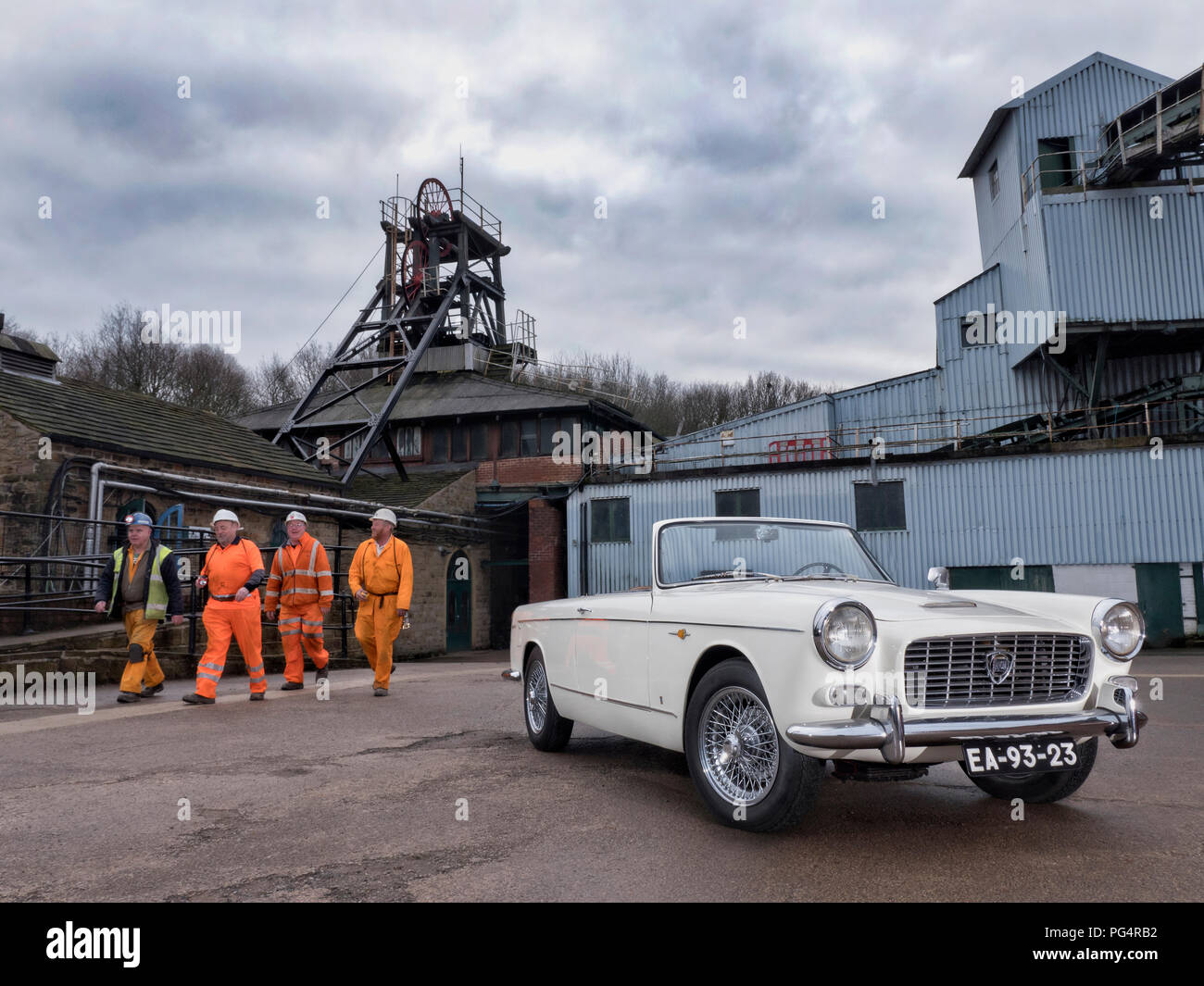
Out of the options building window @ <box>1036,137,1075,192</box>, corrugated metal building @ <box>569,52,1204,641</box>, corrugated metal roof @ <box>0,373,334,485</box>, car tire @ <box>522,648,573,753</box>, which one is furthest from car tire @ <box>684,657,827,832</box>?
building window @ <box>1036,137,1075,192</box>

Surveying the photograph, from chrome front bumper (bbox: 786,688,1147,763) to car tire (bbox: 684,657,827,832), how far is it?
261 millimetres

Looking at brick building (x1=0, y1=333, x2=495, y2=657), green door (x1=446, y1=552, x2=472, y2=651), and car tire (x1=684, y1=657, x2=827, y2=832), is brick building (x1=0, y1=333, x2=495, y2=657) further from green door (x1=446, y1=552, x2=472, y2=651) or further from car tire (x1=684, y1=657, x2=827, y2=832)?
car tire (x1=684, y1=657, x2=827, y2=832)

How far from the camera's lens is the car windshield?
5.01 meters

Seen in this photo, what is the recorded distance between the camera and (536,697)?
20.3 ft

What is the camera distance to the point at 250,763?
5504 millimetres

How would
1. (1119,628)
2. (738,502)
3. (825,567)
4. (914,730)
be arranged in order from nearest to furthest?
1. (914,730)
2. (1119,628)
3. (825,567)
4. (738,502)

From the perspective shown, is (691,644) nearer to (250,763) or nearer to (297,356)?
(250,763)

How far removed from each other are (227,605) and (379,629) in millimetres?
1497

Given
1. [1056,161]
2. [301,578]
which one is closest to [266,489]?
[301,578]

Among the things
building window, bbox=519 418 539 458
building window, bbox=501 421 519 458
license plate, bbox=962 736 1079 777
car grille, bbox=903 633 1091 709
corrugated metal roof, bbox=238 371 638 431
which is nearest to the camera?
license plate, bbox=962 736 1079 777

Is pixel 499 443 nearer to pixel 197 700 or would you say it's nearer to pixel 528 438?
pixel 528 438

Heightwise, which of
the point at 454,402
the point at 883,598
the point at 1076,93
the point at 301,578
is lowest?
the point at 883,598

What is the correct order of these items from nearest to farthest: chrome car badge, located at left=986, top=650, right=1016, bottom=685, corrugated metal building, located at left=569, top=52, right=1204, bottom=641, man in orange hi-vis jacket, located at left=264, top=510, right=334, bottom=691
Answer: chrome car badge, located at left=986, top=650, right=1016, bottom=685 < man in orange hi-vis jacket, located at left=264, top=510, right=334, bottom=691 < corrugated metal building, located at left=569, top=52, right=1204, bottom=641
